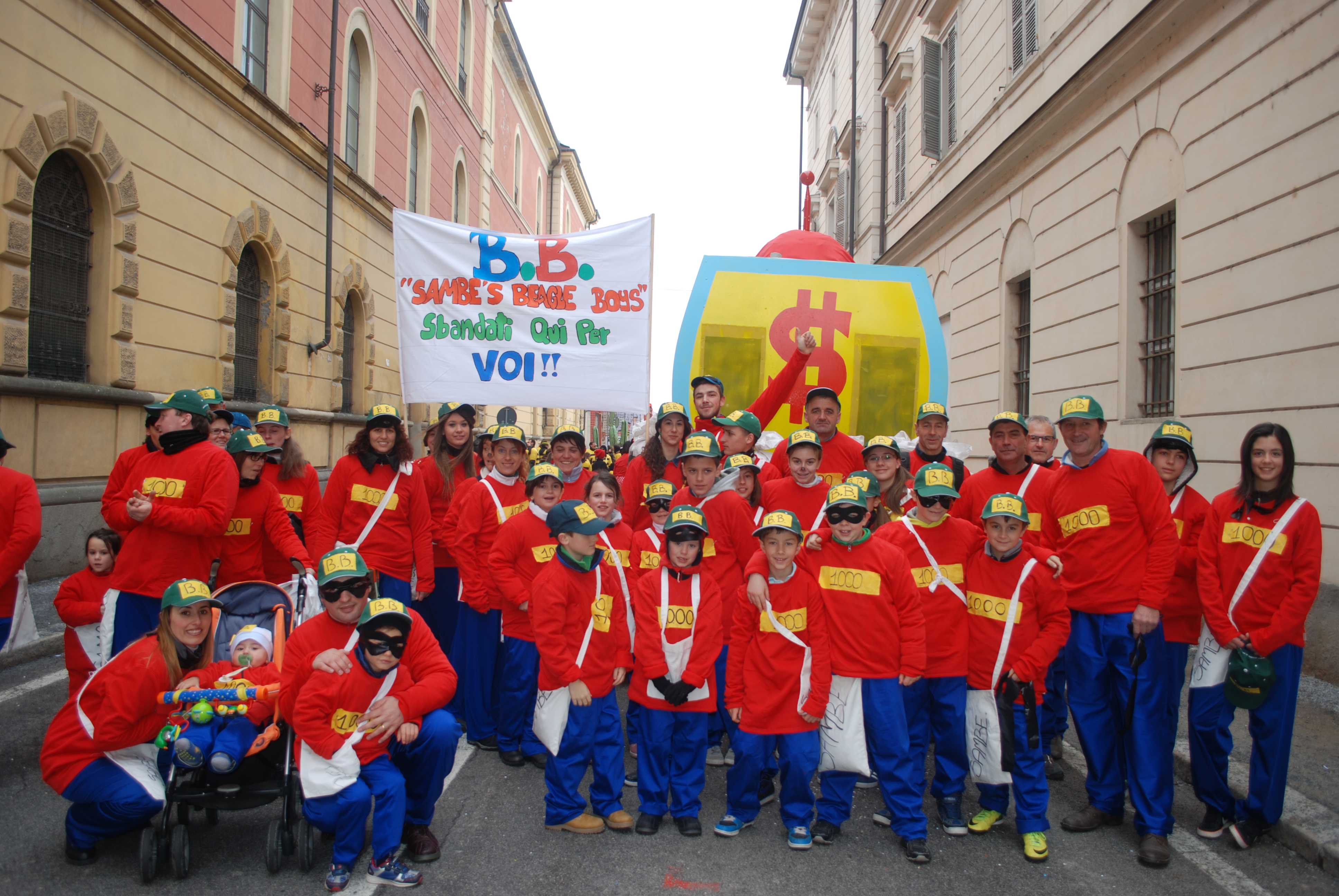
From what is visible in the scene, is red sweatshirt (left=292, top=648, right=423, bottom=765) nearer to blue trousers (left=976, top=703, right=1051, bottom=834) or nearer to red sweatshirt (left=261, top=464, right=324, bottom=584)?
red sweatshirt (left=261, top=464, right=324, bottom=584)

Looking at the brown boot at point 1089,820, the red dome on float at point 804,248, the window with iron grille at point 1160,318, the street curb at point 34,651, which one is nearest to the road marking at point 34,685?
the street curb at point 34,651

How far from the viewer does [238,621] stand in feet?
13.3

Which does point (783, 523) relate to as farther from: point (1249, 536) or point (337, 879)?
point (337, 879)

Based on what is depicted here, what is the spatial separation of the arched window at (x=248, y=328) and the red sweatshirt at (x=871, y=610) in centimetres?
1125

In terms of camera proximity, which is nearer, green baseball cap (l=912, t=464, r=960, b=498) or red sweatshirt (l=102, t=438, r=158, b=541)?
green baseball cap (l=912, t=464, r=960, b=498)

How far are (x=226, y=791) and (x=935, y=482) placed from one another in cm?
360

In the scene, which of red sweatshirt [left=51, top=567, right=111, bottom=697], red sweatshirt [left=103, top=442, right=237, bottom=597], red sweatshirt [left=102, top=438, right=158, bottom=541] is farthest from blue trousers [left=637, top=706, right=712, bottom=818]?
red sweatshirt [left=102, top=438, right=158, bottom=541]

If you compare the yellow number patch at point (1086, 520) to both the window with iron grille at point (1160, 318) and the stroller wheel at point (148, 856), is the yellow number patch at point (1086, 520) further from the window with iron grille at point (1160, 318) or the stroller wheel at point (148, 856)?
the window with iron grille at point (1160, 318)

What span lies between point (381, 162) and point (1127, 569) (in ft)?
58.5

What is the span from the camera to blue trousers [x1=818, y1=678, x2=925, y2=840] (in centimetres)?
383

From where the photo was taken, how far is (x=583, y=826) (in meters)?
3.89

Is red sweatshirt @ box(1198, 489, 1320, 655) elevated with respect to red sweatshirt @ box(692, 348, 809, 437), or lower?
lower

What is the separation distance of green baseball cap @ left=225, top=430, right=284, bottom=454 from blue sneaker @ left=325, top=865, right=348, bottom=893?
2.70 metres

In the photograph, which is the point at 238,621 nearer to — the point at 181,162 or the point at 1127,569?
the point at 1127,569
